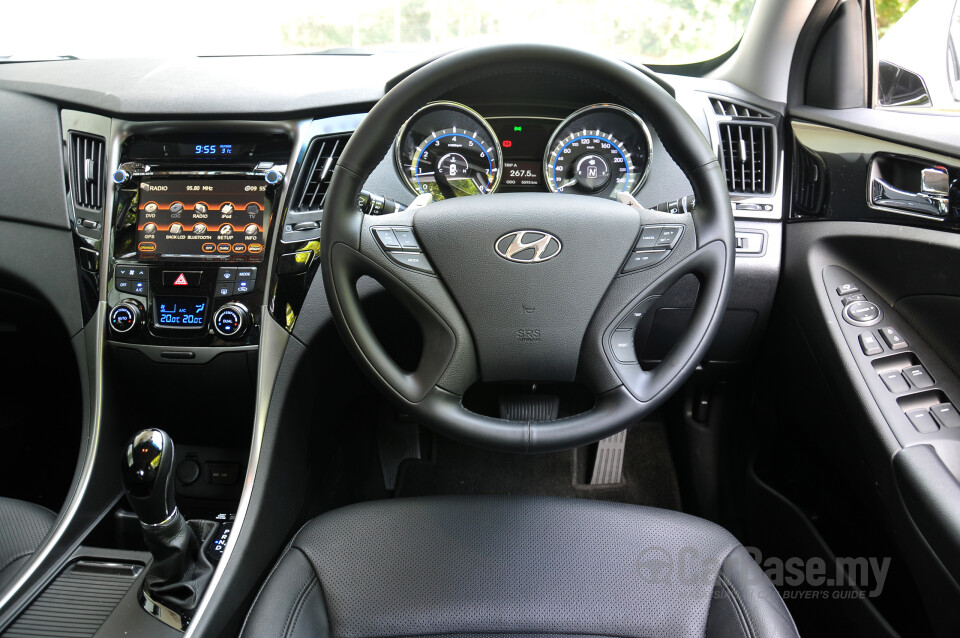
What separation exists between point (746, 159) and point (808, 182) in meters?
0.13

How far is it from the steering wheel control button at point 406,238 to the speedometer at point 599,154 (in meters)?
0.44

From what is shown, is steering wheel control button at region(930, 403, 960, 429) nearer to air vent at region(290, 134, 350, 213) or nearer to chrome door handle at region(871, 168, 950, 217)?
chrome door handle at region(871, 168, 950, 217)

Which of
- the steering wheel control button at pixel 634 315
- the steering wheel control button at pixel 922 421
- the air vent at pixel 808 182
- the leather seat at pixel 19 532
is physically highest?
the air vent at pixel 808 182

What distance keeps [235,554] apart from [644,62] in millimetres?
1379

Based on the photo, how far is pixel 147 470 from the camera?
977 millimetres

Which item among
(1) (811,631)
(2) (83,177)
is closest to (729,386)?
(1) (811,631)

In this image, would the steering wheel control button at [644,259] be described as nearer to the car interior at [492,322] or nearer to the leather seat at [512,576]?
the car interior at [492,322]

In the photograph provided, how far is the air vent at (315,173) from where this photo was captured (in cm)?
138

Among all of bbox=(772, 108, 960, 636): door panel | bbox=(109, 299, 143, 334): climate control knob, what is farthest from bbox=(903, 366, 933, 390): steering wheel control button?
bbox=(109, 299, 143, 334): climate control knob

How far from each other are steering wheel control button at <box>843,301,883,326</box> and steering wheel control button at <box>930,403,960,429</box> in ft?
0.62

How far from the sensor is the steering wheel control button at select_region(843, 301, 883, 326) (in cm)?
133

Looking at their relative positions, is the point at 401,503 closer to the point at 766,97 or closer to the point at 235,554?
the point at 235,554

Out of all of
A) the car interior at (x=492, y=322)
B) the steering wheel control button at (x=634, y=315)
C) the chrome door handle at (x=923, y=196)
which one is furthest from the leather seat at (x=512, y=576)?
the chrome door handle at (x=923, y=196)

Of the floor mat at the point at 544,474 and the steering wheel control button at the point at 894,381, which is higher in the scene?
the steering wheel control button at the point at 894,381
